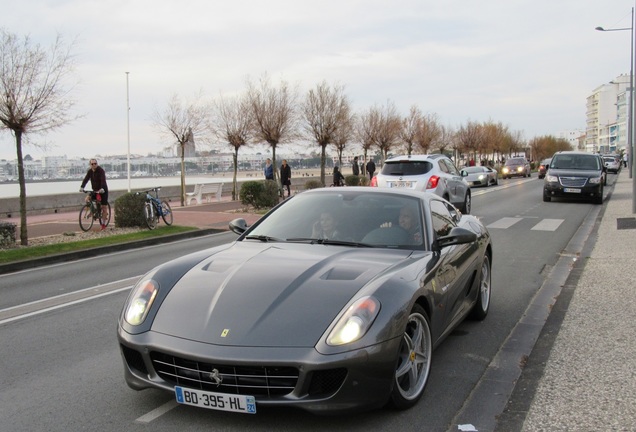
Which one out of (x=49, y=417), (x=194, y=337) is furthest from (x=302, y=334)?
(x=49, y=417)

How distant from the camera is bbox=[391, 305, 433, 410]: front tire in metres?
3.90

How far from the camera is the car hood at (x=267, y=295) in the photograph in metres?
3.57

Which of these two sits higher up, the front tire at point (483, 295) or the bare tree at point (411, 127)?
the bare tree at point (411, 127)

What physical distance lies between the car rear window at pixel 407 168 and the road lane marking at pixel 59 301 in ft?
30.7

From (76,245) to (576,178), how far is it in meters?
17.6

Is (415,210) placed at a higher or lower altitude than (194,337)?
higher

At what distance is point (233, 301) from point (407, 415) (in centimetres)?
131

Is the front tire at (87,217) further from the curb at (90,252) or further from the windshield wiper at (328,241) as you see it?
the windshield wiper at (328,241)

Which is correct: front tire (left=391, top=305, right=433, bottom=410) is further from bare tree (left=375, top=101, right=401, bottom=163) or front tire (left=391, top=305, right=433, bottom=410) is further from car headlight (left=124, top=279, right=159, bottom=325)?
bare tree (left=375, top=101, right=401, bottom=163)

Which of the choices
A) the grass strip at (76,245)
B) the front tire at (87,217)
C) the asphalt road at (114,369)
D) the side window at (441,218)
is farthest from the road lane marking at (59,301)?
the front tire at (87,217)

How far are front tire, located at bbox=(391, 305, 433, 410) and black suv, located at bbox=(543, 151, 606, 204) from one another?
20617 mm

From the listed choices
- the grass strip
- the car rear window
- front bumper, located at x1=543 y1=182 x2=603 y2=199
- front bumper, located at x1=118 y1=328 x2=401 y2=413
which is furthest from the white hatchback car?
front bumper, located at x1=118 y1=328 x2=401 y2=413

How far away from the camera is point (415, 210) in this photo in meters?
5.23

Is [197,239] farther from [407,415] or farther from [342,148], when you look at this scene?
[342,148]
